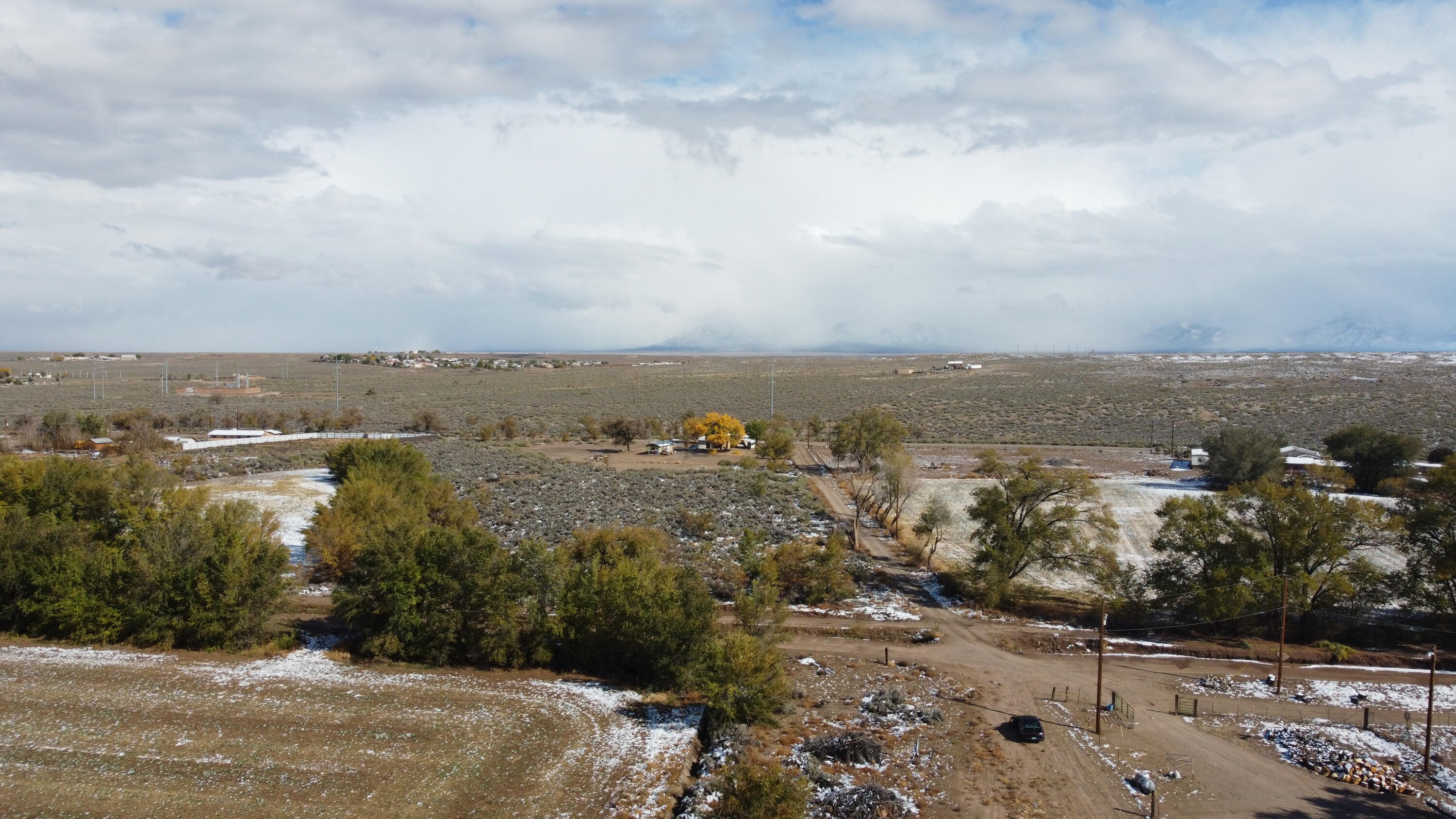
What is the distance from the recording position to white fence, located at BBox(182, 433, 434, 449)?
6309cm

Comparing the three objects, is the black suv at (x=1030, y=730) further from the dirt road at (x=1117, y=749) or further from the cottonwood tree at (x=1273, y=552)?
the cottonwood tree at (x=1273, y=552)

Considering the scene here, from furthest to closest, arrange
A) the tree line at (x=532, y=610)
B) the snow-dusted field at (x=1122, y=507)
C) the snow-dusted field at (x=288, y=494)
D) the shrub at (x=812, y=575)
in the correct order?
the snow-dusted field at (x=288, y=494) < the snow-dusted field at (x=1122, y=507) < the shrub at (x=812, y=575) < the tree line at (x=532, y=610)

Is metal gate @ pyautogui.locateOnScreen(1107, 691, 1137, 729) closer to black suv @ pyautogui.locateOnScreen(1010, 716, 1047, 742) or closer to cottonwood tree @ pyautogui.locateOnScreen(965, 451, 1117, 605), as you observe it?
black suv @ pyautogui.locateOnScreen(1010, 716, 1047, 742)

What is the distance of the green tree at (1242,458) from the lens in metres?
52.3

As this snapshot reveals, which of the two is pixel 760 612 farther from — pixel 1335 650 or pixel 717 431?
pixel 717 431

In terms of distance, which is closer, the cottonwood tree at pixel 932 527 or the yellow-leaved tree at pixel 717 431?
the cottonwood tree at pixel 932 527

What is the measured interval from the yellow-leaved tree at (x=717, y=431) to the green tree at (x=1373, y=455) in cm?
4083

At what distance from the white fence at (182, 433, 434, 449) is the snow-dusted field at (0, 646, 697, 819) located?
123ft

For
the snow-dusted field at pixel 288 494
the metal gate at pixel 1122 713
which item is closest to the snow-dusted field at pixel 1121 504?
the metal gate at pixel 1122 713

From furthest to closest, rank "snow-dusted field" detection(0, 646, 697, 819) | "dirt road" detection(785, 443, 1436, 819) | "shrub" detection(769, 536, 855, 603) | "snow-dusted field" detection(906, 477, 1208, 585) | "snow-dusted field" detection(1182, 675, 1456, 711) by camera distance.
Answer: "snow-dusted field" detection(906, 477, 1208, 585) < "shrub" detection(769, 536, 855, 603) < "snow-dusted field" detection(1182, 675, 1456, 711) < "dirt road" detection(785, 443, 1436, 819) < "snow-dusted field" detection(0, 646, 697, 819)

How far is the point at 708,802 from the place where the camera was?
19.1 meters

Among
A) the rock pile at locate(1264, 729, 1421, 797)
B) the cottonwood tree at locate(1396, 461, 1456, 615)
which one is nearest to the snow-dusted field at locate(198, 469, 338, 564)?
the rock pile at locate(1264, 729, 1421, 797)

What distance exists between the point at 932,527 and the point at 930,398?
74727mm

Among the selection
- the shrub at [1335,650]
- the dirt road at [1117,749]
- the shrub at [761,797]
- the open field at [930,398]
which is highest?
the open field at [930,398]
